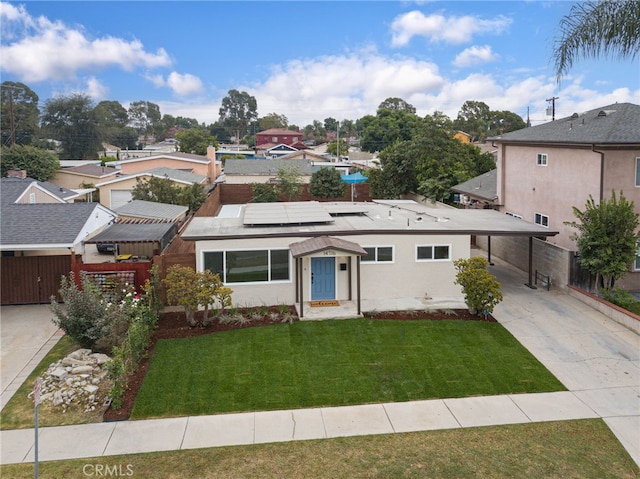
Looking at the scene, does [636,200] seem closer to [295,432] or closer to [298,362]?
[298,362]

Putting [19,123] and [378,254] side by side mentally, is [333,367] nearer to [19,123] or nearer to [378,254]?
[378,254]

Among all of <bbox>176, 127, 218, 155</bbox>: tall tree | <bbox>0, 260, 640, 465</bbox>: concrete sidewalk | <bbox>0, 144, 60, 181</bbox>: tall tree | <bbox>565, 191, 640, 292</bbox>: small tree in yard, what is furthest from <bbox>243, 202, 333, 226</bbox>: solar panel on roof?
<bbox>176, 127, 218, 155</bbox>: tall tree

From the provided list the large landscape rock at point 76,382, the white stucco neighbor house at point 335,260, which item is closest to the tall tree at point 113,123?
the white stucco neighbor house at point 335,260

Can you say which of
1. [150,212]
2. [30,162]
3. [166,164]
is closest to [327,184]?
[150,212]

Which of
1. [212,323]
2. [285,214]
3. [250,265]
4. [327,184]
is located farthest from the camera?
[327,184]

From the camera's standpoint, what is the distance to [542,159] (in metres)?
22.5

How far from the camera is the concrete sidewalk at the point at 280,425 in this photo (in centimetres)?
995

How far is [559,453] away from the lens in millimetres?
9680

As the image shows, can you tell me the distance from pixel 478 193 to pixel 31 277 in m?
21.7

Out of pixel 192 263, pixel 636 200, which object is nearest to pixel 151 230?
pixel 192 263

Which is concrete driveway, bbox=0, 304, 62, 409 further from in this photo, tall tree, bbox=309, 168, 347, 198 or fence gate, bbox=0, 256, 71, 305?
tall tree, bbox=309, 168, 347, 198

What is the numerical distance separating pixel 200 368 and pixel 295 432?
3.66 meters

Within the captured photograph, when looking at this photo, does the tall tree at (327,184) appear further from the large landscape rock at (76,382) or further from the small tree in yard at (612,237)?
the large landscape rock at (76,382)

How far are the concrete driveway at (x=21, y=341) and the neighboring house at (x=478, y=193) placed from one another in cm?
2084
